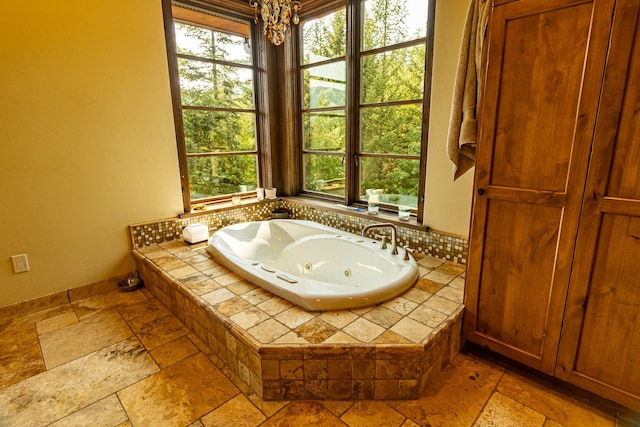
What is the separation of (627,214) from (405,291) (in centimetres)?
107

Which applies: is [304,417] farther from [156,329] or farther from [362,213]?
[362,213]

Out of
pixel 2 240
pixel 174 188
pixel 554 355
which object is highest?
pixel 174 188

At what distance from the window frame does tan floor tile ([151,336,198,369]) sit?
135cm

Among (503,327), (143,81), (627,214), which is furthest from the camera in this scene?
(143,81)

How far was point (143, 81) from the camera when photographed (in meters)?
2.64

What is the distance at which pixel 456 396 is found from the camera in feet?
5.29

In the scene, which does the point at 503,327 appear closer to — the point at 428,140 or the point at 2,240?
the point at 428,140

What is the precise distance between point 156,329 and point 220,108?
Result: 2.04 meters

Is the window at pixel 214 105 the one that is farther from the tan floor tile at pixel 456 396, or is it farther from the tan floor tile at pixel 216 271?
the tan floor tile at pixel 456 396

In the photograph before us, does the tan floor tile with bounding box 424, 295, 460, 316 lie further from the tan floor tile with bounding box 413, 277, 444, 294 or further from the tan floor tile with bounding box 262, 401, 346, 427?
the tan floor tile with bounding box 262, 401, 346, 427

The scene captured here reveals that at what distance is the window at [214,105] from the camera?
9.65 ft

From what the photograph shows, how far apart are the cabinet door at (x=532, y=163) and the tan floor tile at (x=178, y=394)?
4.71ft

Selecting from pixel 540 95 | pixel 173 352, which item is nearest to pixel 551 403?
pixel 540 95

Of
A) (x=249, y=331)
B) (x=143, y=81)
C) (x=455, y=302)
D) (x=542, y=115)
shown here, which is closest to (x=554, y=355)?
(x=455, y=302)
